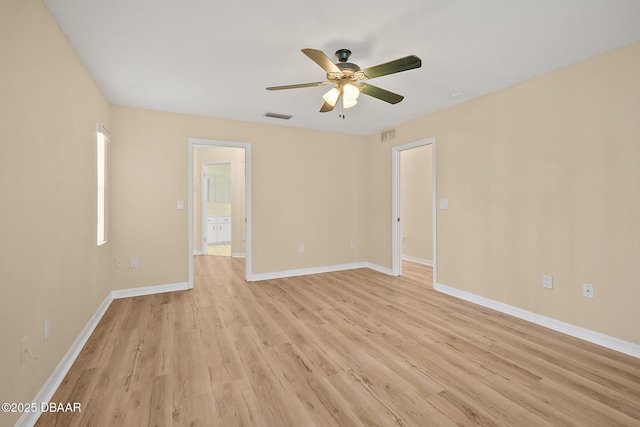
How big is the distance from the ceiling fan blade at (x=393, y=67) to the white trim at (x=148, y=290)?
3560 millimetres

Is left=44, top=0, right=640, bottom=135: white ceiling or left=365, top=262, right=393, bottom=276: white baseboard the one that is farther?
left=365, top=262, right=393, bottom=276: white baseboard

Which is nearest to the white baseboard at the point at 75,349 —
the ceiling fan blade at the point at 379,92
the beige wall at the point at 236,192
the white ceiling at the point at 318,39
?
the white ceiling at the point at 318,39

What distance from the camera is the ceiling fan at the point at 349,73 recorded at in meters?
2.00

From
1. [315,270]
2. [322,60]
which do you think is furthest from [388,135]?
[322,60]

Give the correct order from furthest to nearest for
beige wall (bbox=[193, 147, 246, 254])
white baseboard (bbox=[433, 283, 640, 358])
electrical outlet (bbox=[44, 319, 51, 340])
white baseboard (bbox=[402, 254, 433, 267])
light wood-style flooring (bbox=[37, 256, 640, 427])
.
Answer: beige wall (bbox=[193, 147, 246, 254]) < white baseboard (bbox=[402, 254, 433, 267]) < white baseboard (bbox=[433, 283, 640, 358]) < electrical outlet (bbox=[44, 319, 51, 340]) < light wood-style flooring (bbox=[37, 256, 640, 427])

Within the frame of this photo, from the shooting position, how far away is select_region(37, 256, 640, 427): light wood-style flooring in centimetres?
167

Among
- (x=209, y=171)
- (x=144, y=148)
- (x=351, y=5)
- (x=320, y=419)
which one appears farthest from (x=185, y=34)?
(x=209, y=171)

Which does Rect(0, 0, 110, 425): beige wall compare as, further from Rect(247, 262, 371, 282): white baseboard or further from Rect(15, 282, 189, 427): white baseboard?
Rect(247, 262, 371, 282): white baseboard

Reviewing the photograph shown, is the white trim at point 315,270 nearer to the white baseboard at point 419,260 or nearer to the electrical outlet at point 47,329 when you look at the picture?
the white baseboard at point 419,260

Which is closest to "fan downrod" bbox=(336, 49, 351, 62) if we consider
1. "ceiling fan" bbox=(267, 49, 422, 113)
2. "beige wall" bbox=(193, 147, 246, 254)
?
"ceiling fan" bbox=(267, 49, 422, 113)

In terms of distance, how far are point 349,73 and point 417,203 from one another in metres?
4.54

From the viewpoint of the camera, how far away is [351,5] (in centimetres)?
191

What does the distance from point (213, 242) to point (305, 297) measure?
479 centimetres

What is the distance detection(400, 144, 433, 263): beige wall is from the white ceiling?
282 cm
